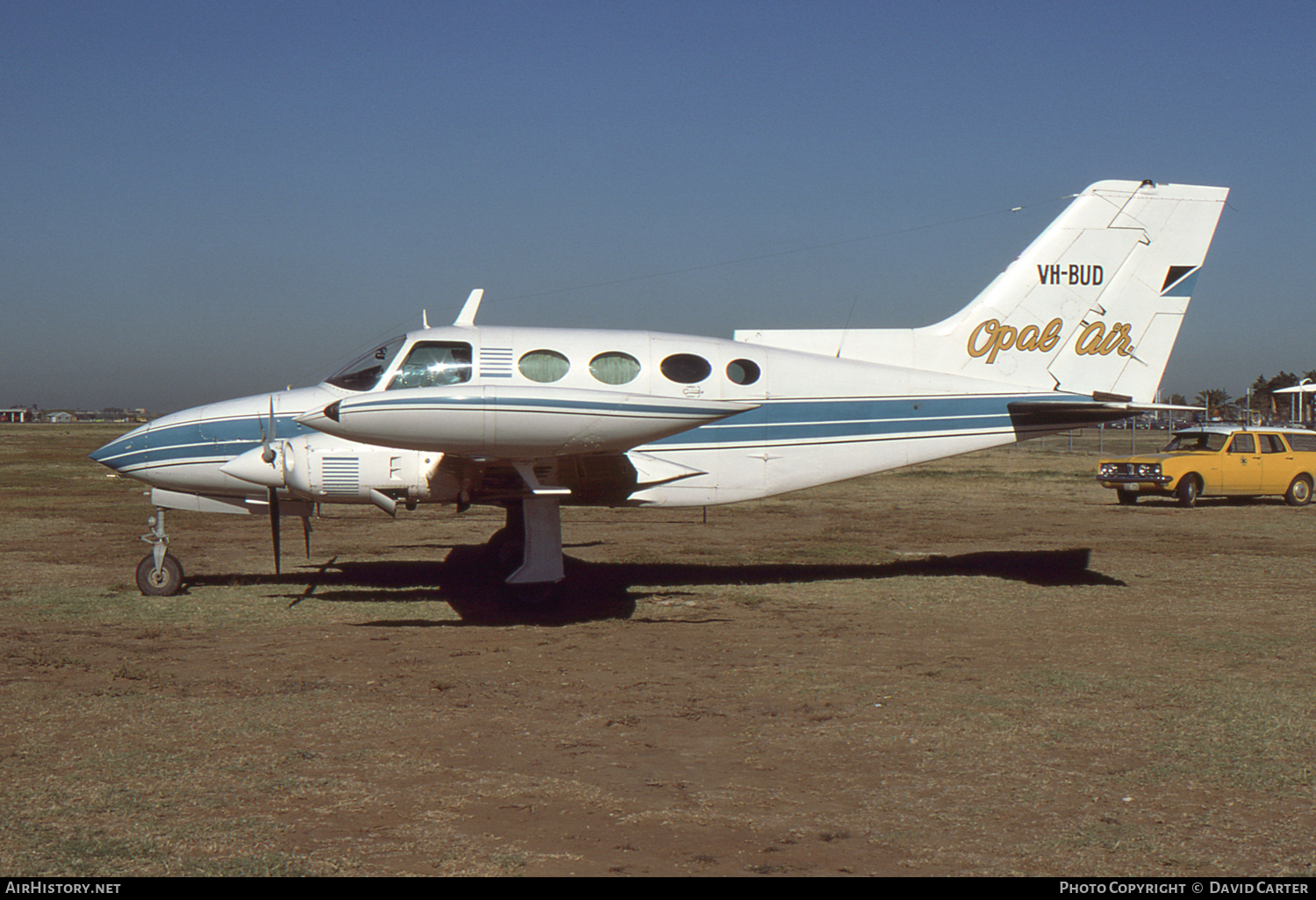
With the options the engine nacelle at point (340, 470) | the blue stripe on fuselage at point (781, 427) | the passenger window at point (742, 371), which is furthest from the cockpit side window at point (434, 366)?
the passenger window at point (742, 371)

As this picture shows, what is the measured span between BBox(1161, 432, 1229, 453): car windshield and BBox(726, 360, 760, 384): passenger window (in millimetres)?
17885

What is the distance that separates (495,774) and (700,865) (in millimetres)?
1792

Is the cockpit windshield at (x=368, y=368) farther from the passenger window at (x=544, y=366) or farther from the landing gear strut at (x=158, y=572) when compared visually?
the landing gear strut at (x=158, y=572)

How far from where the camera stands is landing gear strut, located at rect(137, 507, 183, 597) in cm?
1219

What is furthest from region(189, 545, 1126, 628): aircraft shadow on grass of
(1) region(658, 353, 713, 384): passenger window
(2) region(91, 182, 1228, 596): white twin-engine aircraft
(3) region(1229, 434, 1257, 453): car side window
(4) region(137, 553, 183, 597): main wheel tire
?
(3) region(1229, 434, 1257, 453): car side window

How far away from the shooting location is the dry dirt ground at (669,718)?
16.1ft

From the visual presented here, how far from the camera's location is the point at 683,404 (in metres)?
10.2

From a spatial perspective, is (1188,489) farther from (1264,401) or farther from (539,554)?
(1264,401)

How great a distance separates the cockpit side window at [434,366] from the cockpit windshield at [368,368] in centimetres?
25

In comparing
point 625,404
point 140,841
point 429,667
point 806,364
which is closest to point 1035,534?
point 806,364

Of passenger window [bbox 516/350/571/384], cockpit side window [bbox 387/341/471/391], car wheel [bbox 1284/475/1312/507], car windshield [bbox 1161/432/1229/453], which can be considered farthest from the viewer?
car windshield [bbox 1161/432/1229/453]

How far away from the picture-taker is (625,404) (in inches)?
395

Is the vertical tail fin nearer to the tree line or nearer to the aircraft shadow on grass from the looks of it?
the aircraft shadow on grass

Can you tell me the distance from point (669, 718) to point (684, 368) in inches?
212
